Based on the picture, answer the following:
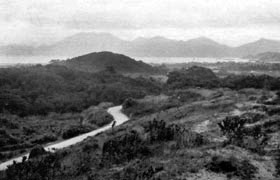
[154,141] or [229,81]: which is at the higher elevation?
[154,141]

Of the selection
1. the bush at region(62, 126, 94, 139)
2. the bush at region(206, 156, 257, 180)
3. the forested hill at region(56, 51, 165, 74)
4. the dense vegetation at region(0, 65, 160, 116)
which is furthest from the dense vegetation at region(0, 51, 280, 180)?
the forested hill at region(56, 51, 165, 74)

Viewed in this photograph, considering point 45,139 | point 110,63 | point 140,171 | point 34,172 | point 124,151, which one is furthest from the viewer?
point 110,63

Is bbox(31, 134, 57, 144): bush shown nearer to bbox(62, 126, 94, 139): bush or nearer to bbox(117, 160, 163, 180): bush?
bbox(62, 126, 94, 139): bush

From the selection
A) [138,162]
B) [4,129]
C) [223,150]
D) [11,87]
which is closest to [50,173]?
[138,162]

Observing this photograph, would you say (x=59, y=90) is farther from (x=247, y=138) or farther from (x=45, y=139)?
(x=247, y=138)

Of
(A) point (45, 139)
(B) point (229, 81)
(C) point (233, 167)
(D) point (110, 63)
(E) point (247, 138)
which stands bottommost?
(A) point (45, 139)

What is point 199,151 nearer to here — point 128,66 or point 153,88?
point 153,88

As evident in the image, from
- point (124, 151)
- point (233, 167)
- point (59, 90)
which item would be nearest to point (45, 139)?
point (124, 151)

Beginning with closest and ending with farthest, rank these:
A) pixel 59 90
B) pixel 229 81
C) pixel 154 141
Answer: pixel 154 141, pixel 229 81, pixel 59 90
